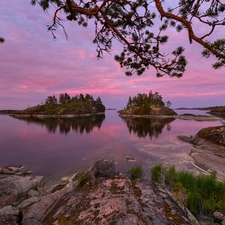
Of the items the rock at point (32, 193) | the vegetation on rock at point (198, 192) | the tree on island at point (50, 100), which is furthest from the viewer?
the tree on island at point (50, 100)

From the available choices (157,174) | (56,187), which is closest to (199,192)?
(157,174)

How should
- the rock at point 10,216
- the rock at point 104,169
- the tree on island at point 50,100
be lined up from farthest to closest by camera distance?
1. the tree on island at point 50,100
2. the rock at point 104,169
3. the rock at point 10,216

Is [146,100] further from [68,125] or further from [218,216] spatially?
[218,216]

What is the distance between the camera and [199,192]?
1144 centimetres

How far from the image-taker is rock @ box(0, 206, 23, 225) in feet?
21.5

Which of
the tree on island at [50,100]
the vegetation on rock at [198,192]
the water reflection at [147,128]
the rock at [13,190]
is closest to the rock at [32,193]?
the rock at [13,190]

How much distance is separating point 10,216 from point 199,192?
37.1 feet

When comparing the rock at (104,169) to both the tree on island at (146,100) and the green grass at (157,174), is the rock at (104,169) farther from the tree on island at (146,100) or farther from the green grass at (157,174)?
the tree on island at (146,100)

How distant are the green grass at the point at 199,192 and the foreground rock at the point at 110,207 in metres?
2.71

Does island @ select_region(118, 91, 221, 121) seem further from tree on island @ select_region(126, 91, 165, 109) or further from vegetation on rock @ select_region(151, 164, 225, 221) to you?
vegetation on rock @ select_region(151, 164, 225, 221)

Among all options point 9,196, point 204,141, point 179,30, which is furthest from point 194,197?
point 204,141

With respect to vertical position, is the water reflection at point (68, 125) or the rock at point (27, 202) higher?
the rock at point (27, 202)

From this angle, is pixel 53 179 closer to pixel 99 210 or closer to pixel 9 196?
pixel 9 196

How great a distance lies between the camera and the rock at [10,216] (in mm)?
6545
